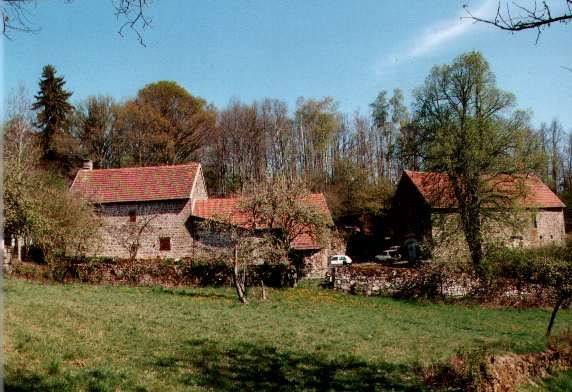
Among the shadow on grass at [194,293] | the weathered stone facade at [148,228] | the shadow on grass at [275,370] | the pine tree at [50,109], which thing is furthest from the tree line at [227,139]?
the shadow on grass at [275,370]

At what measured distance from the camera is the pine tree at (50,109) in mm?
44969

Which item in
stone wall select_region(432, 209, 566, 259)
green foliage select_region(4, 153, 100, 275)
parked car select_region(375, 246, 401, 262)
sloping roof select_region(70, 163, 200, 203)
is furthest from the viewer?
parked car select_region(375, 246, 401, 262)

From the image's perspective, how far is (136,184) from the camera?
34.8 metres

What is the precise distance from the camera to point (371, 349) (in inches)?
423

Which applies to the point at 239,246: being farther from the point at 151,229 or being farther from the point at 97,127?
the point at 97,127

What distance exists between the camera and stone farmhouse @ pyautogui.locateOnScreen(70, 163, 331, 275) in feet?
108

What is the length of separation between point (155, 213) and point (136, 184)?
3.06m

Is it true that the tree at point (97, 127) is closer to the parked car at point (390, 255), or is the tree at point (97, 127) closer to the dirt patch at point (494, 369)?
the parked car at point (390, 255)

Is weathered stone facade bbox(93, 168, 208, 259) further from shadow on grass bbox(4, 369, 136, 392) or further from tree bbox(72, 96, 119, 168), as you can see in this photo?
shadow on grass bbox(4, 369, 136, 392)

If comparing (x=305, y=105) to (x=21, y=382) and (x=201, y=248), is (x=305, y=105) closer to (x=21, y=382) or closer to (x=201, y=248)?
(x=201, y=248)

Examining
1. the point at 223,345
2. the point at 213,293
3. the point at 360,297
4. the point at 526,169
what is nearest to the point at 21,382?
the point at 223,345

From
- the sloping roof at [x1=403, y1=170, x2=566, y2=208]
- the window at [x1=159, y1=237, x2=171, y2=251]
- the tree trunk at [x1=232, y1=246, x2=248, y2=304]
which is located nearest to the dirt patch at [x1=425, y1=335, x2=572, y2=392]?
the tree trunk at [x1=232, y1=246, x2=248, y2=304]

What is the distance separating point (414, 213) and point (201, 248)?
20.2 metres

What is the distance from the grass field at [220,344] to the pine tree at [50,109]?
32036 mm
